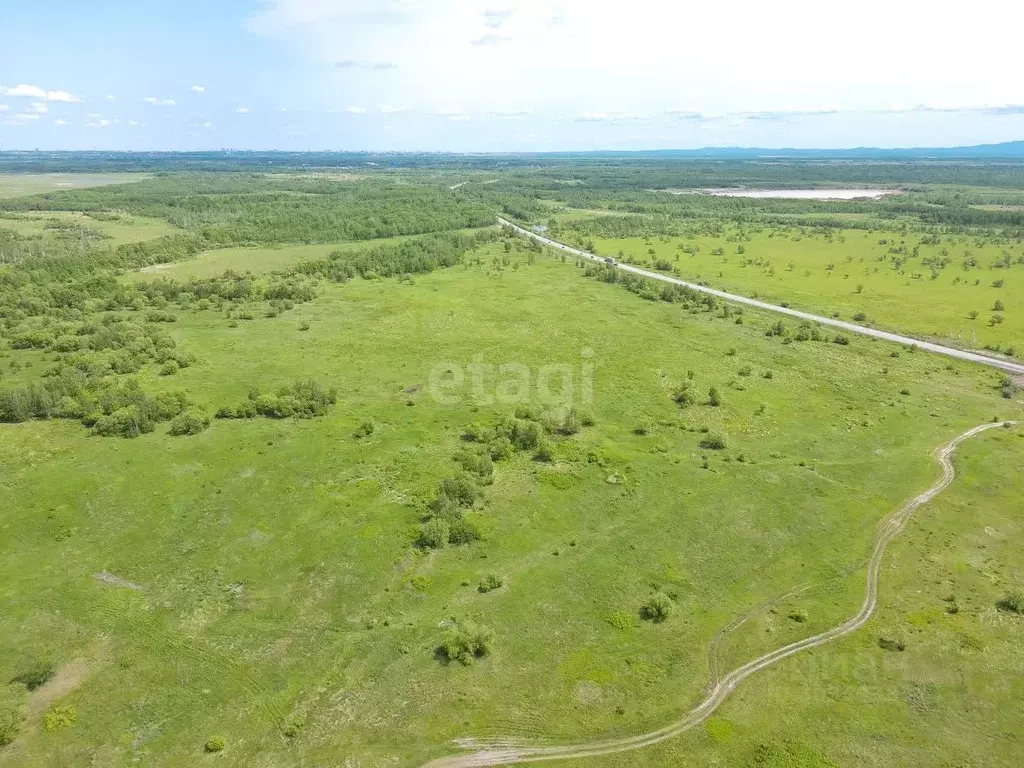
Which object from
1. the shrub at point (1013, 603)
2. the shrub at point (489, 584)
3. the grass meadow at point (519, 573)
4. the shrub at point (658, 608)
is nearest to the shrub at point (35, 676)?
the grass meadow at point (519, 573)

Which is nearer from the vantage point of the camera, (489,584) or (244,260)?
(489,584)

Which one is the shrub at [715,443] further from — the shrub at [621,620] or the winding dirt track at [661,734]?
the shrub at [621,620]

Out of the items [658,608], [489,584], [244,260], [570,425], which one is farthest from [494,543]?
[244,260]

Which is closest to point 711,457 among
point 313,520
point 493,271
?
point 313,520

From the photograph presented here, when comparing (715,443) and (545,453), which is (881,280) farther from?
(545,453)

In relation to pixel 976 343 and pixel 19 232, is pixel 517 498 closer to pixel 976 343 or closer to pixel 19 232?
pixel 976 343

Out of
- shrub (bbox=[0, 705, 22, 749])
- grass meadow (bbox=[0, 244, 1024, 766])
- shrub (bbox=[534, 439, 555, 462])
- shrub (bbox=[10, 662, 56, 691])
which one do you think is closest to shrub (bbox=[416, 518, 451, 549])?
grass meadow (bbox=[0, 244, 1024, 766])

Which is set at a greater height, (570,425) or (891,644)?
(570,425)
